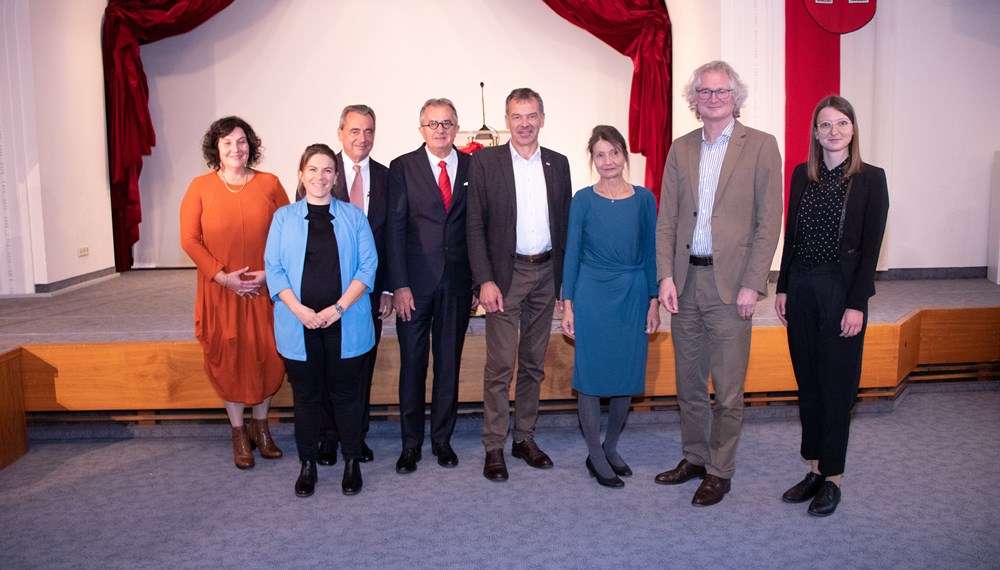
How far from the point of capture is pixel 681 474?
3234 mm

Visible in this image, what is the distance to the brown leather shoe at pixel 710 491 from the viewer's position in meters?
3.01

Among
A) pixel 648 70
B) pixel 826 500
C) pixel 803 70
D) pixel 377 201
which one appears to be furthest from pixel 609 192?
pixel 648 70

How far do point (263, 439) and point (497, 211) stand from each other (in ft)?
4.84

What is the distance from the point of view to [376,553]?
2.66 metres

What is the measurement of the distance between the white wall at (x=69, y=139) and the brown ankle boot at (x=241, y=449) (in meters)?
3.59

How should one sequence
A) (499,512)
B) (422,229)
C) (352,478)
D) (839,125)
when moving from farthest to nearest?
(422,229)
(352,478)
(499,512)
(839,125)

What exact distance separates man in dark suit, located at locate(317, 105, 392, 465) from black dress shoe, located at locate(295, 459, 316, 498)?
A: 299 millimetres

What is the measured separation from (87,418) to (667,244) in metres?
2.94

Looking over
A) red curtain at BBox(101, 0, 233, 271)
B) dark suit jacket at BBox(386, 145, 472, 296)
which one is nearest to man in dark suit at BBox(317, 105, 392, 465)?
dark suit jacket at BBox(386, 145, 472, 296)

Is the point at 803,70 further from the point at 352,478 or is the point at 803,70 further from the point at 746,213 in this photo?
the point at 352,478

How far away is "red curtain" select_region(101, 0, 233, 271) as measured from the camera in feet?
23.4

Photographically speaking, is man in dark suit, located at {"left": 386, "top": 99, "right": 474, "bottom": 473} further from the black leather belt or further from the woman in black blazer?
the woman in black blazer

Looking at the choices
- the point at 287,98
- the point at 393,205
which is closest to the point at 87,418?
the point at 393,205

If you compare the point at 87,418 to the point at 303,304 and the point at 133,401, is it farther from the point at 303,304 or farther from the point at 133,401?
the point at 303,304
